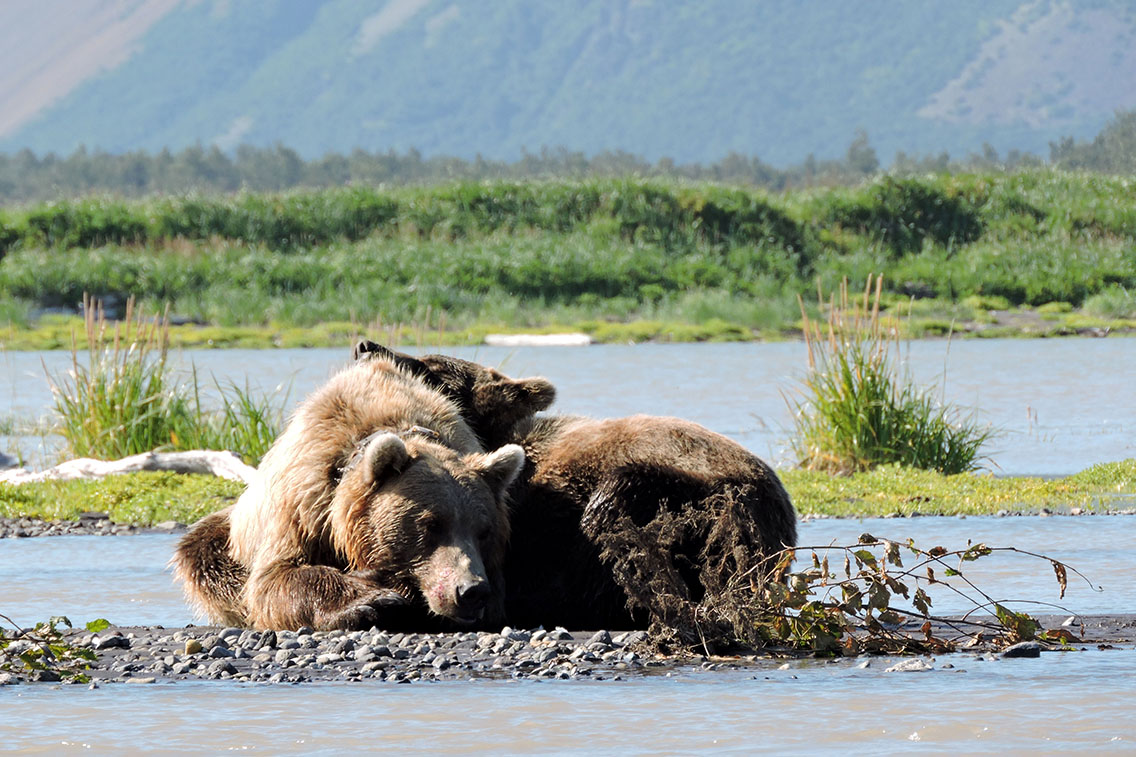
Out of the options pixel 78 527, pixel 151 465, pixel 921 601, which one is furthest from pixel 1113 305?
pixel 921 601

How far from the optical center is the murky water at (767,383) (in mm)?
15766

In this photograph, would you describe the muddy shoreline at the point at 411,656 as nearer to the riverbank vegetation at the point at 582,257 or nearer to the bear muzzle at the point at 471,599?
the bear muzzle at the point at 471,599

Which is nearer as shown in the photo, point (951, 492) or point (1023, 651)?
point (1023, 651)

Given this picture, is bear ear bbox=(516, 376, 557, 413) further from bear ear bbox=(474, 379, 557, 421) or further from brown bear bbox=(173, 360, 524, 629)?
brown bear bbox=(173, 360, 524, 629)

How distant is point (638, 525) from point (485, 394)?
1.39 metres

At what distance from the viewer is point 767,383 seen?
72.5 ft

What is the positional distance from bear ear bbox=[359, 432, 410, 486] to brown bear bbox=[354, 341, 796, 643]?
0.63m

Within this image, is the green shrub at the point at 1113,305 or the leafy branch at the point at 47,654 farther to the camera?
the green shrub at the point at 1113,305

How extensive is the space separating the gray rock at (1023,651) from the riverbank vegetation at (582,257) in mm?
23669

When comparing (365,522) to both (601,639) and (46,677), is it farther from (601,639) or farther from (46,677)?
(46,677)

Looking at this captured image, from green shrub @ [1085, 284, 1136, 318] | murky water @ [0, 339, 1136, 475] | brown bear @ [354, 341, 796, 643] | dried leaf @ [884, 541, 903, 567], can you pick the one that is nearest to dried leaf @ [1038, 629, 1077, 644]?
dried leaf @ [884, 541, 903, 567]

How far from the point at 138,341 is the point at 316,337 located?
18103 millimetres

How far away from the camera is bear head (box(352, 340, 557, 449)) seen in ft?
25.6

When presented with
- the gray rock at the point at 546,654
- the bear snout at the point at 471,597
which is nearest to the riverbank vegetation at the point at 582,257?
the bear snout at the point at 471,597
